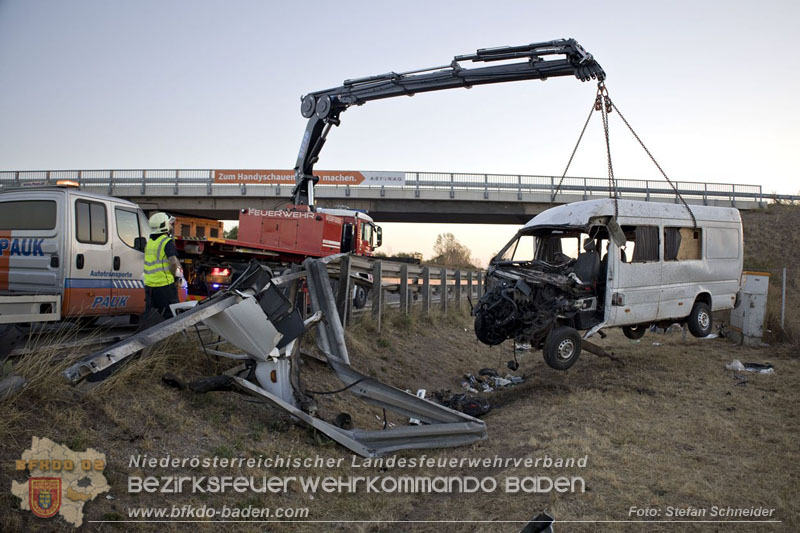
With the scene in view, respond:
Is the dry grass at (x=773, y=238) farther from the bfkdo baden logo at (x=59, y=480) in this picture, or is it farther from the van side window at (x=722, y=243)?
the bfkdo baden logo at (x=59, y=480)

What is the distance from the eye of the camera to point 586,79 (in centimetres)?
1004

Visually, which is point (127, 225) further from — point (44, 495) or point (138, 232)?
point (44, 495)

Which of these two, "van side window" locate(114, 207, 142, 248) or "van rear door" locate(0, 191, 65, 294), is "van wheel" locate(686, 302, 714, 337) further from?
"van rear door" locate(0, 191, 65, 294)

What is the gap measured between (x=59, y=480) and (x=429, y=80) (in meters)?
10.6

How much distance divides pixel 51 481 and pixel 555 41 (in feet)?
32.0

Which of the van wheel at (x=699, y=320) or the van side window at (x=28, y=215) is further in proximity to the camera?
the van wheel at (x=699, y=320)

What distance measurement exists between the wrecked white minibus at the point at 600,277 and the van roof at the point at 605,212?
19 mm

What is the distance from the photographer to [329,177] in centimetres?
3728

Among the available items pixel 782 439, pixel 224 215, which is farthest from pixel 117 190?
pixel 782 439

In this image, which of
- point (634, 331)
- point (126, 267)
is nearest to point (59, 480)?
point (126, 267)

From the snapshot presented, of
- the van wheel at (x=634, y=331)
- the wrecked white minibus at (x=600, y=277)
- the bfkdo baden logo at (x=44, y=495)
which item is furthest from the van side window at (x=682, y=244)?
the bfkdo baden logo at (x=44, y=495)

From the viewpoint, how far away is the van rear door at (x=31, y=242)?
7.36 metres

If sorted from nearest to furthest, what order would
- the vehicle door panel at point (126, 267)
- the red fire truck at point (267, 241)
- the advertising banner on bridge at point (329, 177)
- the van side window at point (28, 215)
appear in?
the van side window at point (28, 215) → the vehicle door panel at point (126, 267) → the red fire truck at point (267, 241) → the advertising banner on bridge at point (329, 177)

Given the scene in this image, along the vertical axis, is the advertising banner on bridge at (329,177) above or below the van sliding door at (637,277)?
above
